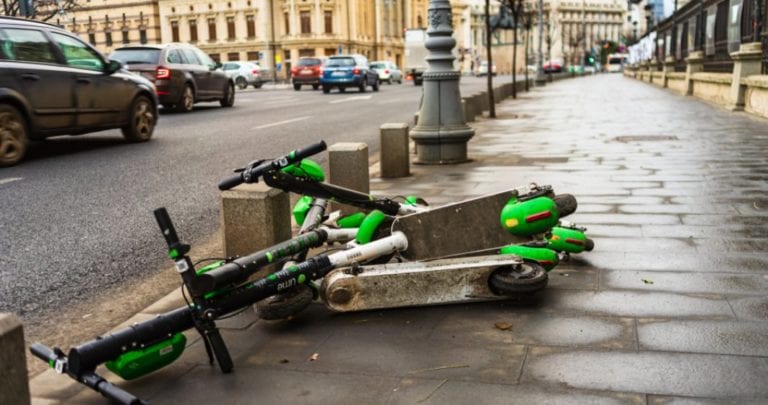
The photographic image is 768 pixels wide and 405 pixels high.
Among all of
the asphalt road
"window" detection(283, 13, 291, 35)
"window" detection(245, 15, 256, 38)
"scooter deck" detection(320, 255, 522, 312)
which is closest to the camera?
"scooter deck" detection(320, 255, 522, 312)

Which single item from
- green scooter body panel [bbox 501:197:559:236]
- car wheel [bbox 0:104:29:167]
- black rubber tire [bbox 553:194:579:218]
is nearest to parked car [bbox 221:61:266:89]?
car wheel [bbox 0:104:29:167]

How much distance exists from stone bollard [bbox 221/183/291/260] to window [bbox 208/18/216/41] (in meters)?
102

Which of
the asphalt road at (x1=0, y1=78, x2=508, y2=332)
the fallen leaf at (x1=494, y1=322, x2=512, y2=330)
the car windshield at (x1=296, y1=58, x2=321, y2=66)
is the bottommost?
the asphalt road at (x1=0, y1=78, x2=508, y2=332)

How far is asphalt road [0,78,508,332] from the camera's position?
16.5 ft

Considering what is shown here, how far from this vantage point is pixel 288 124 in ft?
52.0

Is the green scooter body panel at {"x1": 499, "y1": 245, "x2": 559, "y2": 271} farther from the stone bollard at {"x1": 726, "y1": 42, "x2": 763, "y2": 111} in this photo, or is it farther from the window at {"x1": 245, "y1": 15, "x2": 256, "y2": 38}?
the window at {"x1": 245, "y1": 15, "x2": 256, "y2": 38}

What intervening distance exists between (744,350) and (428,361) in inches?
53.2

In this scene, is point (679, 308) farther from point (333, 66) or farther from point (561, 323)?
point (333, 66)

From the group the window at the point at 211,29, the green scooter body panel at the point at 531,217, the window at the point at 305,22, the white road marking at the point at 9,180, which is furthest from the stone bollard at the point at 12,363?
the window at the point at 211,29

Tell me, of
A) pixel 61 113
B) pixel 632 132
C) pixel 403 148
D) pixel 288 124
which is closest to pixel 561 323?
pixel 403 148

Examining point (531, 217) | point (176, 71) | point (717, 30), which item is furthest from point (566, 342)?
point (717, 30)

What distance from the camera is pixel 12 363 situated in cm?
233

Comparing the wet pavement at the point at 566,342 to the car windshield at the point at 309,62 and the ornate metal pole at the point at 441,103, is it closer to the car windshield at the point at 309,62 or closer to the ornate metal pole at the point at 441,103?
the ornate metal pole at the point at 441,103

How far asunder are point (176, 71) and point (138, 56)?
120 cm
